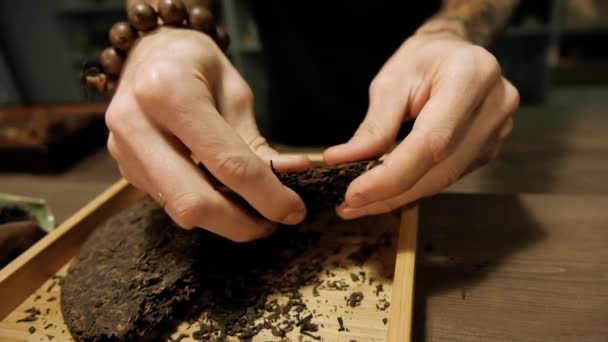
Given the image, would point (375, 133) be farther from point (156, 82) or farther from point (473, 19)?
point (473, 19)

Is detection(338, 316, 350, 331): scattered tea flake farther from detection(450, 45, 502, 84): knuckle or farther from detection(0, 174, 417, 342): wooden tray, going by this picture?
detection(450, 45, 502, 84): knuckle

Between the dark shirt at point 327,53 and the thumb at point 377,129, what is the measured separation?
2.14 feet

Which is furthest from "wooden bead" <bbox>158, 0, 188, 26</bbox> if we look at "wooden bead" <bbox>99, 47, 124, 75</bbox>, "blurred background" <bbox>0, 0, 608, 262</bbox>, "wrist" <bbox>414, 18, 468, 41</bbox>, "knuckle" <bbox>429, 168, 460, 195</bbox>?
"knuckle" <bbox>429, 168, 460, 195</bbox>

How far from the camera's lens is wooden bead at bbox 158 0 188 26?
852 millimetres

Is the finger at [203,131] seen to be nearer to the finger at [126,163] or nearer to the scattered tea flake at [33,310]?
the finger at [126,163]

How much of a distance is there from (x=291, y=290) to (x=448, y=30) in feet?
2.12

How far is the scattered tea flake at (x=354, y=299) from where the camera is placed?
2.16 ft

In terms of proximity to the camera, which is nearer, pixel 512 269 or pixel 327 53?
pixel 512 269

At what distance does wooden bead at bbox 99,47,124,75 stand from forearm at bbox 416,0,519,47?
642 mm

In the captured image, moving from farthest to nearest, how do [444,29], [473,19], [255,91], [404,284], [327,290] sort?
[255,91] → [473,19] → [444,29] → [327,290] → [404,284]

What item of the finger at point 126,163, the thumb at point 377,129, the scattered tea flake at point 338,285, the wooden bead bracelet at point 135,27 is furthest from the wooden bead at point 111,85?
the scattered tea flake at point 338,285

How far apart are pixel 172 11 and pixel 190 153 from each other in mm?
350

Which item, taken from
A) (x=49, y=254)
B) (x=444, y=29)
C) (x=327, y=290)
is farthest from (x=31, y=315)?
(x=444, y=29)

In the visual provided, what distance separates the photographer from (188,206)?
624mm
